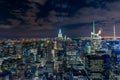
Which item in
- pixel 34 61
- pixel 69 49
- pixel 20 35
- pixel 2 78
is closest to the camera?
pixel 20 35

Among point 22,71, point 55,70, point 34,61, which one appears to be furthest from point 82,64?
point 22,71

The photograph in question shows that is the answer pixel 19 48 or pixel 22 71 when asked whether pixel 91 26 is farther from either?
pixel 22 71

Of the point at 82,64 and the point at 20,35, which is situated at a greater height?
the point at 20,35

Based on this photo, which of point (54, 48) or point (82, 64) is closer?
point (54, 48)

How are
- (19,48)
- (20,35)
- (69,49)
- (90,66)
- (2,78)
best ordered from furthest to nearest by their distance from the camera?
(90,66) < (69,49) < (19,48) < (2,78) < (20,35)

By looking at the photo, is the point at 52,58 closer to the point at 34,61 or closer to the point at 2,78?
the point at 34,61

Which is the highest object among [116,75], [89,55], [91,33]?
[91,33]
